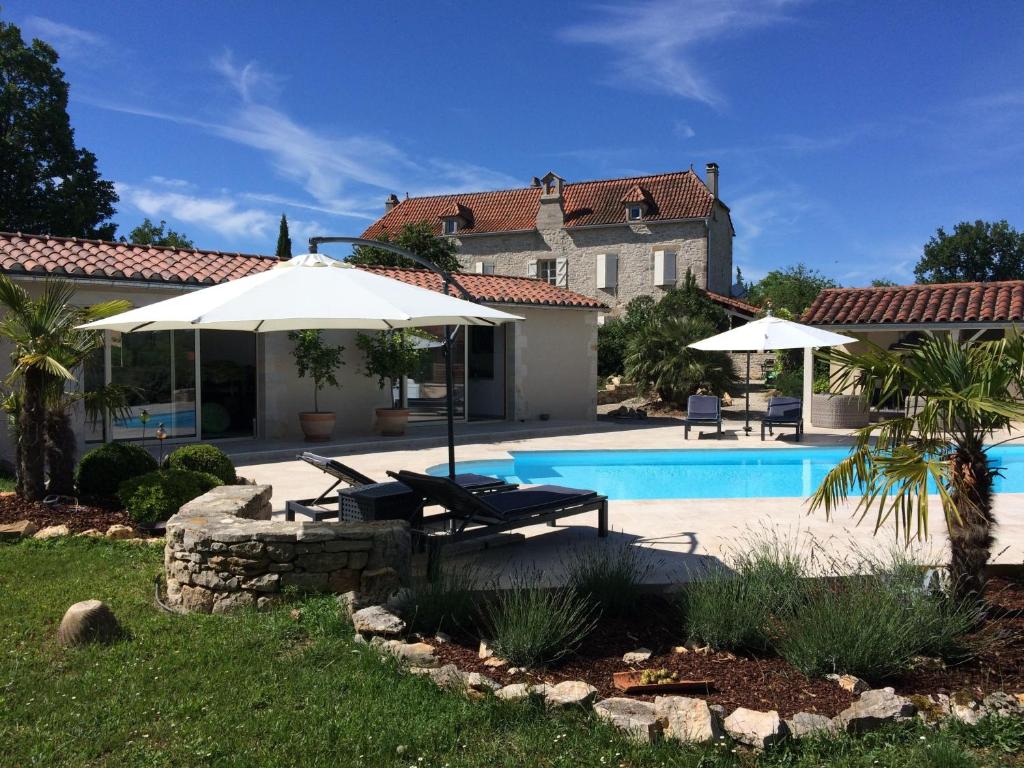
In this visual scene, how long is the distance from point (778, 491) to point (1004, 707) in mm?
8032

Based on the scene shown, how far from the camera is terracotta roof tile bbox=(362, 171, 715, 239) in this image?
35188 millimetres

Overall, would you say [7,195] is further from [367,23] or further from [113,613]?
[113,613]

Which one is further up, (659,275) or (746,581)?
(659,275)

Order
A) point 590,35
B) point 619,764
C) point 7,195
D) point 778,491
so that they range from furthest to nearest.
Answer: point 7,195 → point 590,35 → point 778,491 → point 619,764

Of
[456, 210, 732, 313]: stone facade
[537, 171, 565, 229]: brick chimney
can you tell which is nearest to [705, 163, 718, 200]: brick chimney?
[456, 210, 732, 313]: stone facade

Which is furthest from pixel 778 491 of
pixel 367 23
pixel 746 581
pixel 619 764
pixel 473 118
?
pixel 473 118

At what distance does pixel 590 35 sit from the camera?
47.4 ft

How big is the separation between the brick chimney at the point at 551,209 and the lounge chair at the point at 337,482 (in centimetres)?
3055

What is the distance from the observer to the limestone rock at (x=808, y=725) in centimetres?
350

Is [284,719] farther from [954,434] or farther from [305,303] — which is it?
[954,434]

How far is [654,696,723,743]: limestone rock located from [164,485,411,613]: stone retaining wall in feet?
7.40

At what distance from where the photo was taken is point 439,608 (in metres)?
4.86

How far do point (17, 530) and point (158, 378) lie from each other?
23.9 ft

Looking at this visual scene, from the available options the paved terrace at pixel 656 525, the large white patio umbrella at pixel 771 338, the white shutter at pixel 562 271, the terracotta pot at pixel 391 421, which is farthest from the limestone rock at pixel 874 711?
the white shutter at pixel 562 271
